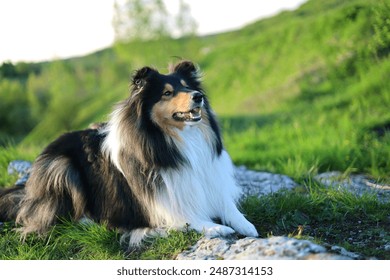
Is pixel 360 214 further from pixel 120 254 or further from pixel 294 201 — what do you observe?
pixel 120 254

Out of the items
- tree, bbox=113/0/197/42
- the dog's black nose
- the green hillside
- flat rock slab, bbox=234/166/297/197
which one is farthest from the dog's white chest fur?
tree, bbox=113/0/197/42

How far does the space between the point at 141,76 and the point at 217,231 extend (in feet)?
5.32

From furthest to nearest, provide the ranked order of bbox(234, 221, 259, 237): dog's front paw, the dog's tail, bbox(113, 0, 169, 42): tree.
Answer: bbox(113, 0, 169, 42): tree
the dog's tail
bbox(234, 221, 259, 237): dog's front paw

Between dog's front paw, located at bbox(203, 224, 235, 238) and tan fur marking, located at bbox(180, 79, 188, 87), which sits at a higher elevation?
tan fur marking, located at bbox(180, 79, 188, 87)

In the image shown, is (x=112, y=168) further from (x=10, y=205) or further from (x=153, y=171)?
(x=10, y=205)

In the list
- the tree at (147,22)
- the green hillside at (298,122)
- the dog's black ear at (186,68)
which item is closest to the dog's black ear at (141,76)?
the green hillside at (298,122)

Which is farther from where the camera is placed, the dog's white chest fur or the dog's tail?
the dog's tail

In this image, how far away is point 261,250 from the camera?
3.60 metres

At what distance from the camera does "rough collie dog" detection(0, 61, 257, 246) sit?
14.4ft

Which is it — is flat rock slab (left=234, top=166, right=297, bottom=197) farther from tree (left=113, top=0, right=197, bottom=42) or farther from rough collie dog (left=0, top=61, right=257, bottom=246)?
tree (left=113, top=0, right=197, bottom=42)

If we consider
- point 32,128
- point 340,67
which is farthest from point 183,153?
point 32,128

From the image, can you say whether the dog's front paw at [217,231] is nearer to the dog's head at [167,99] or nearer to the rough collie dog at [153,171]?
the rough collie dog at [153,171]

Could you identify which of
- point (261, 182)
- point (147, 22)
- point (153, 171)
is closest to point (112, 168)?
point (153, 171)

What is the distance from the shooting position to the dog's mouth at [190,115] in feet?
14.0
